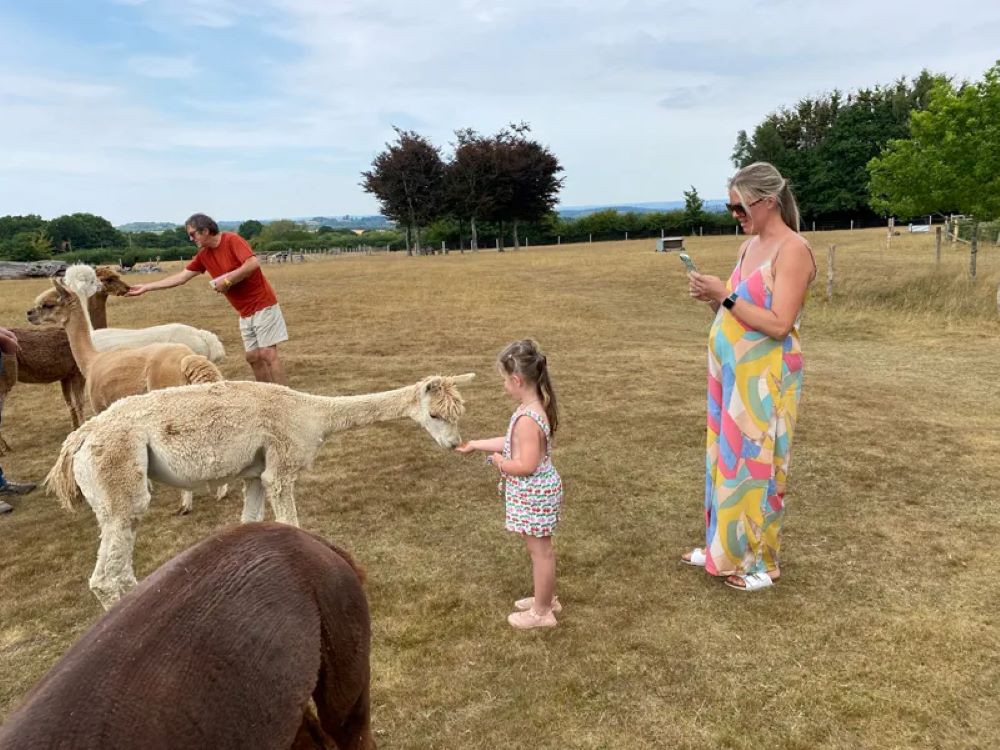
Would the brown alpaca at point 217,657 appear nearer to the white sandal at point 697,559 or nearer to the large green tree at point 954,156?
the white sandal at point 697,559

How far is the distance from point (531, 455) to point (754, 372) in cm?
136

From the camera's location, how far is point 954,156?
15625 millimetres

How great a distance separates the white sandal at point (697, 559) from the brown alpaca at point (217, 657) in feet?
9.25

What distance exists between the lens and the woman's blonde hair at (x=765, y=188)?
3492mm

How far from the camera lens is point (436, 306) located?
58.9ft

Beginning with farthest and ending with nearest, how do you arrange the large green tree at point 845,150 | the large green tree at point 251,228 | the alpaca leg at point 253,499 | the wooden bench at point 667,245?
the large green tree at point 251,228 → the large green tree at point 845,150 → the wooden bench at point 667,245 → the alpaca leg at point 253,499

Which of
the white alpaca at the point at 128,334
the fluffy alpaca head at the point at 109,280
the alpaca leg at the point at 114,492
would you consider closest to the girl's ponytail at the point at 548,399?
the alpaca leg at the point at 114,492

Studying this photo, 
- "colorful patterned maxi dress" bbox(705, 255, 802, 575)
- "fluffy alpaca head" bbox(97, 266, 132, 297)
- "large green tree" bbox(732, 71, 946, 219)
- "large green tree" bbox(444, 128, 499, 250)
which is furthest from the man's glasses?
"large green tree" bbox(732, 71, 946, 219)

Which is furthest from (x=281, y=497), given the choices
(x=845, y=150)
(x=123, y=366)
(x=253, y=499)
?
(x=845, y=150)

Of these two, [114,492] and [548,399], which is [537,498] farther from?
[114,492]

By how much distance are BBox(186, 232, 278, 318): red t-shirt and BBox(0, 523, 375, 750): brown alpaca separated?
460cm

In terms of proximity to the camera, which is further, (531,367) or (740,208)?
(740,208)

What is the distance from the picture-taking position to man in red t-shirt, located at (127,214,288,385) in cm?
593

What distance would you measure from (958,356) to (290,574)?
12.7 metres
